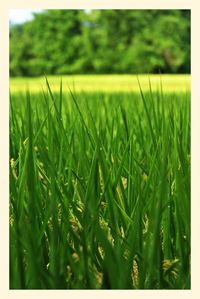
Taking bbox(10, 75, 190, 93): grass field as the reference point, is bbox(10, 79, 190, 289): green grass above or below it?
below

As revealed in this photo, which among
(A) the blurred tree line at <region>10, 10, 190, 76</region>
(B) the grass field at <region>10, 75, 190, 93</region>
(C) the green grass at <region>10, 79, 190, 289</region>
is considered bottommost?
(C) the green grass at <region>10, 79, 190, 289</region>

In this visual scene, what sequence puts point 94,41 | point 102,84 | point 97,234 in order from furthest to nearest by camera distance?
point 94,41 < point 102,84 < point 97,234

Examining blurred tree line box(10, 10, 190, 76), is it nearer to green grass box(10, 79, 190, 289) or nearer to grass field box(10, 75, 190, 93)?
grass field box(10, 75, 190, 93)

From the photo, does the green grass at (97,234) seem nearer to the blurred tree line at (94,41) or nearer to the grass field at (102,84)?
the grass field at (102,84)

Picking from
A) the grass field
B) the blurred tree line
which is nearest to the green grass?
the grass field

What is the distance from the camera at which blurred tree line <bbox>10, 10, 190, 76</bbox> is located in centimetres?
304

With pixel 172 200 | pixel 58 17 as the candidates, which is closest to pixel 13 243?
pixel 172 200

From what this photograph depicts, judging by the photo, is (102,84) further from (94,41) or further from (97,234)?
(97,234)

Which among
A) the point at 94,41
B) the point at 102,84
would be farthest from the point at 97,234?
the point at 94,41

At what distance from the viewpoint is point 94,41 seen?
17.0 feet

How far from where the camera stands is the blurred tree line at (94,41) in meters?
3.04

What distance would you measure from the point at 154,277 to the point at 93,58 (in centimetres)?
399
